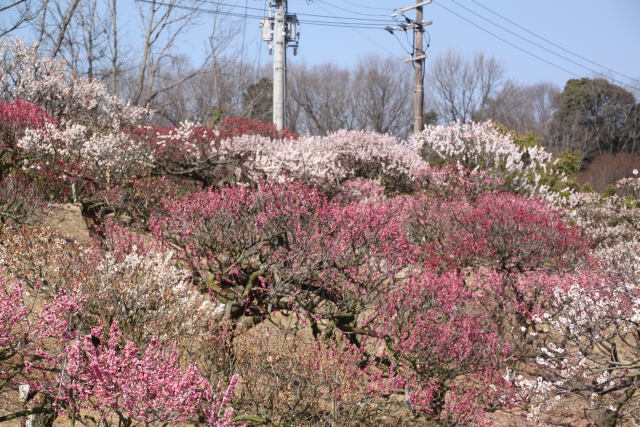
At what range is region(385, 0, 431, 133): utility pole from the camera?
60.8 ft

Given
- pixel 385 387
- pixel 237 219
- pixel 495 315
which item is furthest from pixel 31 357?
pixel 495 315

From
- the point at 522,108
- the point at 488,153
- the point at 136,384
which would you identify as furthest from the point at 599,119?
the point at 136,384

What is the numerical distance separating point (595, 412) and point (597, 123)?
42.6 meters

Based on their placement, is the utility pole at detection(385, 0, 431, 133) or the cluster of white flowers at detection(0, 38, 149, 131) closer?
the cluster of white flowers at detection(0, 38, 149, 131)

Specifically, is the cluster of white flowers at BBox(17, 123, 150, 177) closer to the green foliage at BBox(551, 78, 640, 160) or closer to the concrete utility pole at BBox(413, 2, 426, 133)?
the concrete utility pole at BBox(413, 2, 426, 133)

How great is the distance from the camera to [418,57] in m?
19.3

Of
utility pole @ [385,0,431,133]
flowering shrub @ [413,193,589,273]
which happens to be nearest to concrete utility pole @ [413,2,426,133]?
utility pole @ [385,0,431,133]

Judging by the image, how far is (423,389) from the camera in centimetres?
645

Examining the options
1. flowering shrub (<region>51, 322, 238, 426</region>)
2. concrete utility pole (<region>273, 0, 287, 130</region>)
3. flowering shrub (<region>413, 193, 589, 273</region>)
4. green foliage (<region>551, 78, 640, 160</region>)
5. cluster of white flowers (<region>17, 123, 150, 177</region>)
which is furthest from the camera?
green foliage (<region>551, 78, 640, 160</region>)

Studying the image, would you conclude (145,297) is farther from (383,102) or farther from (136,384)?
(383,102)

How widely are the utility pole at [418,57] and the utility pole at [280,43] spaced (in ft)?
13.6

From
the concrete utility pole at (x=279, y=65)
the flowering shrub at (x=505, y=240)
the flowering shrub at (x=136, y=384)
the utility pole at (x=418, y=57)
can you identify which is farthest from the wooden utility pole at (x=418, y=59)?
the flowering shrub at (x=136, y=384)

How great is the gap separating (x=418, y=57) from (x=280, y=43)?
16.4 feet

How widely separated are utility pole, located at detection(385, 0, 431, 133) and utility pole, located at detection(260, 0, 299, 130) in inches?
163
